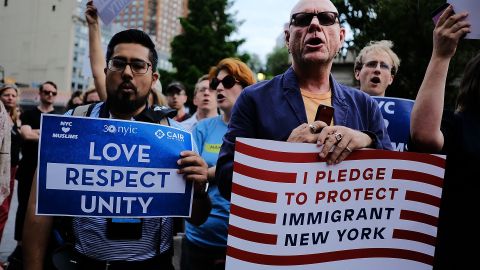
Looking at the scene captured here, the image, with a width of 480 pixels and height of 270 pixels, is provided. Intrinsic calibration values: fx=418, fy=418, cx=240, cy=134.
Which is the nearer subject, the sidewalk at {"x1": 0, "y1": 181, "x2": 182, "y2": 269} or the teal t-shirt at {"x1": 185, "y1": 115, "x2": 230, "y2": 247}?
the teal t-shirt at {"x1": 185, "y1": 115, "x2": 230, "y2": 247}

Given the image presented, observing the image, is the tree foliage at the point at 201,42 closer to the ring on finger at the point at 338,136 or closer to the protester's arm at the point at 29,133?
the protester's arm at the point at 29,133

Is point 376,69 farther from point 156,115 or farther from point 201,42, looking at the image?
point 201,42

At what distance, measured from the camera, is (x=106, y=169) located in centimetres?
195

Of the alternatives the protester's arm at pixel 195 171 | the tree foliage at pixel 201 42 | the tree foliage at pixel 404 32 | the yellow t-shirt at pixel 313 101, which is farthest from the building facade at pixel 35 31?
the tree foliage at pixel 201 42

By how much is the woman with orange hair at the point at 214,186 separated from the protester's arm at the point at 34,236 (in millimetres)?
1077

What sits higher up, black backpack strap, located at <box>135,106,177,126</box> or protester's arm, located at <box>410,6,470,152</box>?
protester's arm, located at <box>410,6,470,152</box>

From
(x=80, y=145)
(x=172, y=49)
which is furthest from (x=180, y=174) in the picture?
(x=172, y=49)

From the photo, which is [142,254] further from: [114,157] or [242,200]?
[242,200]

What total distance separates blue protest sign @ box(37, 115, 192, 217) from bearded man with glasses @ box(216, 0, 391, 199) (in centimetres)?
32

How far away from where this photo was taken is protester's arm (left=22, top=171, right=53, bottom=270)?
201 cm

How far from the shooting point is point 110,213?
1.93 metres

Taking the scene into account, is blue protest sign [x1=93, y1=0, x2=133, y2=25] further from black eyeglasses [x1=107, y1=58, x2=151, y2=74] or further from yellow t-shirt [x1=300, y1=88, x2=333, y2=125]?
yellow t-shirt [x1=300, y1=88, x2=333, y2=125]

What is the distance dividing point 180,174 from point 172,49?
99.1ft

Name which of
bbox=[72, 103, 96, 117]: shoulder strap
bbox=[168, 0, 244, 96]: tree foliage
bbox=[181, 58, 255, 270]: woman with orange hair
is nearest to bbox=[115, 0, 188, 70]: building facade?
bbox=[168, 0, 244, 96]: tree foliage
